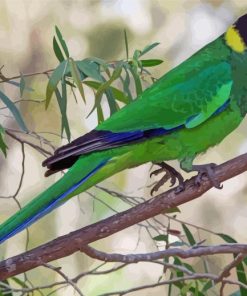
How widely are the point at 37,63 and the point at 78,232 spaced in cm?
261

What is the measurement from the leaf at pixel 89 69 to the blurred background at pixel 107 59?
178cm

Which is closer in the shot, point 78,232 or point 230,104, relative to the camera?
point 78,232

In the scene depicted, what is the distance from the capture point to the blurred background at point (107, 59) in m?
3.62

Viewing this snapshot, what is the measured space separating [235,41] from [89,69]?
1.07ft

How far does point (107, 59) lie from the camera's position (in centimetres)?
378

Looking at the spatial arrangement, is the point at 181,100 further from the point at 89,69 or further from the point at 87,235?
the point at 87,235

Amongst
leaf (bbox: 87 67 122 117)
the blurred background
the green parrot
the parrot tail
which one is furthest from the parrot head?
the blurred background

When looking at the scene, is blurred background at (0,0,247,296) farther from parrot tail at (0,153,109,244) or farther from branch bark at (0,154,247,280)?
branch bark at (0,154,247,280)

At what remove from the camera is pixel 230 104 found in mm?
1679

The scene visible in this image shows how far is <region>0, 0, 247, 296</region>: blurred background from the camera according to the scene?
3623 millimetres

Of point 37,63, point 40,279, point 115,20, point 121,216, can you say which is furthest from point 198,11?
point 121,216

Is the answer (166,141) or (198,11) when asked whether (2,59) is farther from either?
(166,141)

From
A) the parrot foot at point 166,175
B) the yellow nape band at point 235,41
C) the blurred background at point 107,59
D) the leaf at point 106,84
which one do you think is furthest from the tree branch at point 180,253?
the blurred background at point 107,59

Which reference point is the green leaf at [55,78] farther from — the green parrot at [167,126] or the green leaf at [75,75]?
the green parrot at [167,126]
